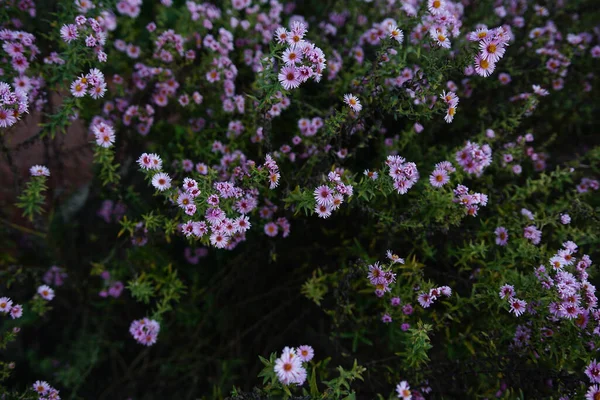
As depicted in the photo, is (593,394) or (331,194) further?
(331,194)

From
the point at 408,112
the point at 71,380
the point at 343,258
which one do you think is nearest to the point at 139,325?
the point at 71,380

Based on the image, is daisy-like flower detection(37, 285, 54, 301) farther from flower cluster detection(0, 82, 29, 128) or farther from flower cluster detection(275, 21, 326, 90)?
flower cluster detection(275, 21, 326, 90)

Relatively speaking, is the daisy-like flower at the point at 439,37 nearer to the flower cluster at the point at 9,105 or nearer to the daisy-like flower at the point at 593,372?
the daisy-like flower at the point at 593,372

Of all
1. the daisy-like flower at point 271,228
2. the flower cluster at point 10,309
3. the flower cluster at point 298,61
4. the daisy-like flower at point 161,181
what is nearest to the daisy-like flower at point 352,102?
the flower cluster at point 298,61

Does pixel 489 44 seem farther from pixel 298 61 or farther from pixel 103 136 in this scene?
pixel 103 136

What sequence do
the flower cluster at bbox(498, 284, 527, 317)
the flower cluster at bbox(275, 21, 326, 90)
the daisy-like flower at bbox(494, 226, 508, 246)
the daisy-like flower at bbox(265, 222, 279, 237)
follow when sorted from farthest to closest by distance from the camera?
the daisy-like flower at bbox(265, 222, 279, 237)
the daisy-like flower at bbox(494, 226, 508, 246)
the flower cluster at bbox(498, 284, 527, 317)
the flower cluster at bbox(275, 21, 326, 90)

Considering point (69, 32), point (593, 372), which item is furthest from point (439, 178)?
point (69, 32)

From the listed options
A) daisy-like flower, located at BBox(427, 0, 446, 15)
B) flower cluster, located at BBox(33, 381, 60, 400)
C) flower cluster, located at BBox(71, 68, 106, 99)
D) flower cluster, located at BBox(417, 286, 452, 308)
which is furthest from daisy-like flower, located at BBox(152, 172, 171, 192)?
daisy-like flower, located at BBox(427, 0, 446, 15)
